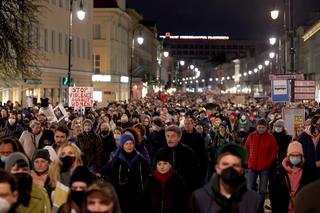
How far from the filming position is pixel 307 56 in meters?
107

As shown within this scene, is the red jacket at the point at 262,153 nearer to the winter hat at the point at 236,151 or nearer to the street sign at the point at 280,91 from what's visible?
the winter hat at the point at 236,151

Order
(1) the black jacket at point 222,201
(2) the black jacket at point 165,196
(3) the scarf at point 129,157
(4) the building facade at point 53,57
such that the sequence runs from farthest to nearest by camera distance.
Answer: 1. (4) the building facade at point 53,57
2. (3) the scarf at point 129,157
3. (2) the black jacket at point 165,196
4. (1) the black jacket at point 222,201

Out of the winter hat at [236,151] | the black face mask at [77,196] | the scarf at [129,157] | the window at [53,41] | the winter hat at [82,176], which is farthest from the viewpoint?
the window at [53,41]

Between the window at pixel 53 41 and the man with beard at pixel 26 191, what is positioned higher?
the window at pixel 53 41

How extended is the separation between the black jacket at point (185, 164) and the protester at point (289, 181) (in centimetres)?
185

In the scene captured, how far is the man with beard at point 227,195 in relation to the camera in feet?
18.9

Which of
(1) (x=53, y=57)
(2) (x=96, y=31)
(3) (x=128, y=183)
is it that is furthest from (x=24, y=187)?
(2) (x=96, y=31)

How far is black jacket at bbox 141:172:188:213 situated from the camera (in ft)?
27.2

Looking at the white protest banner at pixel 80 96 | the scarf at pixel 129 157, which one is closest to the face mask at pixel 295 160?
the scarf at pixel 129 157

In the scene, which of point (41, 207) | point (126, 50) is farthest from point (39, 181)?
point (126, 50)

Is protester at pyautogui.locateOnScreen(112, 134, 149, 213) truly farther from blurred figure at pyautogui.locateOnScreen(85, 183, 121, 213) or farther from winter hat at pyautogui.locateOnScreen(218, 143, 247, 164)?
blurred figure at pyautogui.locateOnScreen(85, 183, 121, 213)

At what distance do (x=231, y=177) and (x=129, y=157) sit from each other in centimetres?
462

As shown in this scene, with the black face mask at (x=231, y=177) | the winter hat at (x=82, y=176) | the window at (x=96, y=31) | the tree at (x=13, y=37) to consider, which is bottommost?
the winter hat at (x=82, y=176)

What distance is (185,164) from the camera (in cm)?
1063
